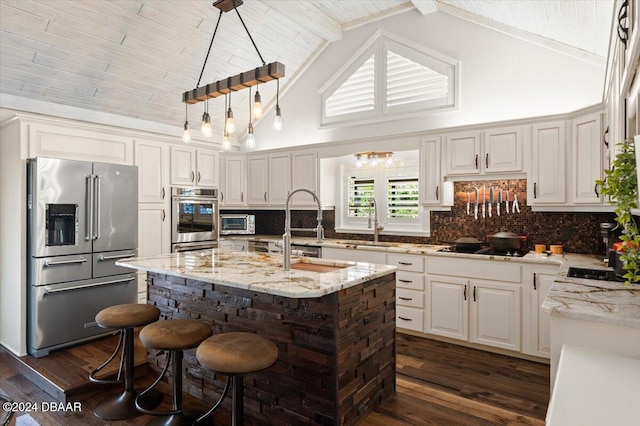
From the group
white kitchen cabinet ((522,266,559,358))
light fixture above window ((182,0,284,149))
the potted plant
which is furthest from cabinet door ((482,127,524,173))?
light fixture above window ((182,0,284,149))

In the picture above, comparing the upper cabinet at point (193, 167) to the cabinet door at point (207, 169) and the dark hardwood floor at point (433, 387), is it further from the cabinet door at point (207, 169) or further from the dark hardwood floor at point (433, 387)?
the dark hardwood floor at point (433, 387)

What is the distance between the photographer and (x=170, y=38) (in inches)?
162

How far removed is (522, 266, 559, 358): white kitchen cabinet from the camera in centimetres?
332

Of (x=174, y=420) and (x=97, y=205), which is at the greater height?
(x=97, y=205)

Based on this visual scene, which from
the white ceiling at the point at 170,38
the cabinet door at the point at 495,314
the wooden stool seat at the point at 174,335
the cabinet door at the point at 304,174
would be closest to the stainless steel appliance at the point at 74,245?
the white ceiling at the point at 170,38

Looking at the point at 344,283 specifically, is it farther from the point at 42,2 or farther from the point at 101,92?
the point at 101,92

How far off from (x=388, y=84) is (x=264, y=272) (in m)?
3.28

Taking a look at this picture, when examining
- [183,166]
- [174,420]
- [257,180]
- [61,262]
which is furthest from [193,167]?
[174,420]

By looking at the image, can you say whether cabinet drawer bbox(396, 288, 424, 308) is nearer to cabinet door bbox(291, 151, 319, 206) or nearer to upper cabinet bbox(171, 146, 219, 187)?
cabinet door bbox(291, 151, 319, 206)

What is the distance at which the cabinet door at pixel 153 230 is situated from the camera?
4461 mm

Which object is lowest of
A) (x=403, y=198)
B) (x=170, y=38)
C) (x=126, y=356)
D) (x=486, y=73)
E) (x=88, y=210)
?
(x=126, y=356)

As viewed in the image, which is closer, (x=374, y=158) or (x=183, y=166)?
(x=374, y=158)

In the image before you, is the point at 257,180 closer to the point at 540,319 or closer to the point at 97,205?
the point at 97,205

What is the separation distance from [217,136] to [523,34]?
13.7 feet
